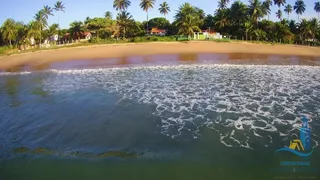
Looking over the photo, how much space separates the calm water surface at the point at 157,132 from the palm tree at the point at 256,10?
52.5 meters

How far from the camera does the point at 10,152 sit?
23.8 ft

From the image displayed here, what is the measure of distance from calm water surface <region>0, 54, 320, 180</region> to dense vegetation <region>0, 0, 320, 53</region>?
Answer: 4155cm

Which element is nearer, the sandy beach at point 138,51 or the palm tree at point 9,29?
the sandy beach at point 138,51

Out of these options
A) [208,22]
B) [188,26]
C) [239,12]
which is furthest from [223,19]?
[188,26]

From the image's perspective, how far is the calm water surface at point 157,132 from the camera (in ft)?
19.9

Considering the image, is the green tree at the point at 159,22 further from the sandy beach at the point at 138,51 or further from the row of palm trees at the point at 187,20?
the sandy beach at the point at 138,51

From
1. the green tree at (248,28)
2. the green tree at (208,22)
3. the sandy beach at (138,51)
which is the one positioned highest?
the green tree at (208,22)

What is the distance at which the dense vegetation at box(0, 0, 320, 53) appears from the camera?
57.7 meters

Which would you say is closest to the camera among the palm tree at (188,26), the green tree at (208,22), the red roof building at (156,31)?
the palm tree at (188,26)

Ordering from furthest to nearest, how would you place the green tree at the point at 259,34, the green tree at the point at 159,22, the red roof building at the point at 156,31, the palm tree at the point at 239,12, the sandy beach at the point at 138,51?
the green tree at the point at 159,22 → the red roof building at the point at 156,31 → the palm tree at the point at 239,12 → the green tree at the point at 259,34 → the sandy beach at the point at 138,51

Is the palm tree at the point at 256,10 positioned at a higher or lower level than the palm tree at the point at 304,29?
higher

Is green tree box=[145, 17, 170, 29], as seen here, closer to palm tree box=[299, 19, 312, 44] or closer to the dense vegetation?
the dense vegetation

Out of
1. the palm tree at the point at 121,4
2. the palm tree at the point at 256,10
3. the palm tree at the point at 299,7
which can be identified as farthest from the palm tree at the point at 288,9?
the palm tree at the point at 121,4

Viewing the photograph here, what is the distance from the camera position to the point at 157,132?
27.4 feet
